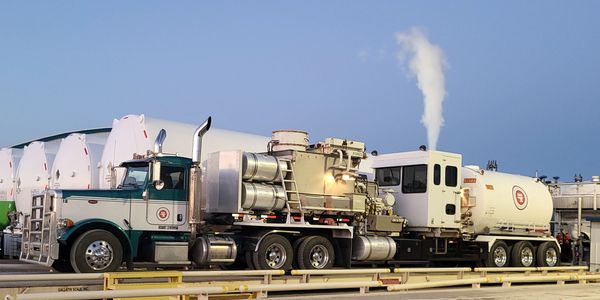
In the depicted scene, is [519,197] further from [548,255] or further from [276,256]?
[276,256]

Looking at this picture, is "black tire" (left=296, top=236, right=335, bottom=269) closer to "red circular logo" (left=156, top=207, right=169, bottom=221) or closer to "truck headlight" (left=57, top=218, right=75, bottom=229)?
"red circular logo" (left=156, top=207, right=169, bottom=221)

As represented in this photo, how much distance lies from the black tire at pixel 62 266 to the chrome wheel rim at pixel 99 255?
666mm

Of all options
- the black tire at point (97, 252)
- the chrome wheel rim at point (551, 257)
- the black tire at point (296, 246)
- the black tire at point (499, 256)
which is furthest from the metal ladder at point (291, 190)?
the chrome wheel rim at point (551, 257)

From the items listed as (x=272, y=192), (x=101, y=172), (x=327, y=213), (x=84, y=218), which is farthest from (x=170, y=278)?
(x=101, y=172)

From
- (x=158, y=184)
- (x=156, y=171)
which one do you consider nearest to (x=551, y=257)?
(x=158, y=184)

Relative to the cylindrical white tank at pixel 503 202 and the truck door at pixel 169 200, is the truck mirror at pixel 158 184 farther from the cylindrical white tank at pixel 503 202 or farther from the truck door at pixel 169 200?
the cylindrical white tank at pixel 503 202

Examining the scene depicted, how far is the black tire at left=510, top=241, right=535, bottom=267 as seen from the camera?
23.0 m

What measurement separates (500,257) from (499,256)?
73mm

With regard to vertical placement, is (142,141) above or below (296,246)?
above

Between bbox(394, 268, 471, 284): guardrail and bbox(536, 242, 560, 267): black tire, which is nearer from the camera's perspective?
bbox(394, 268, 471, 284): guardrail

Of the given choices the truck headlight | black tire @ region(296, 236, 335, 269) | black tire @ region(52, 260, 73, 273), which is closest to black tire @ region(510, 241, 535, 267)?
black tire @ region(296, 236, 335, 269)

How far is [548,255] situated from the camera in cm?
2391

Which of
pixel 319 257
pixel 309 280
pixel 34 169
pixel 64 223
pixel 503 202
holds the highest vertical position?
pixel 34 169

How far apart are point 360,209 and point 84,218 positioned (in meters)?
7.02
